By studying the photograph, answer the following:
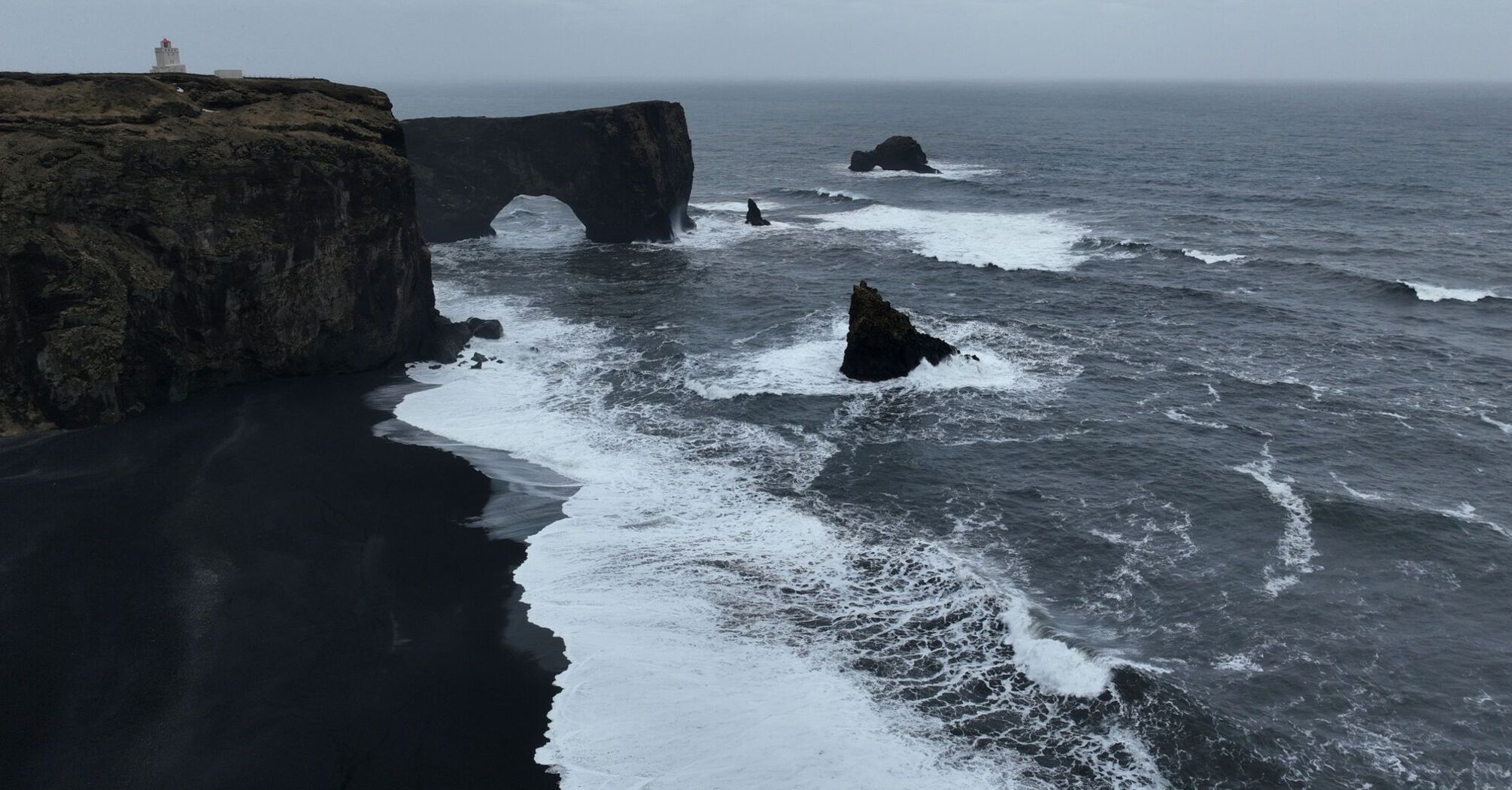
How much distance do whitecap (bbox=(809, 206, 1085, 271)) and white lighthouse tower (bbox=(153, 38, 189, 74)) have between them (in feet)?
146

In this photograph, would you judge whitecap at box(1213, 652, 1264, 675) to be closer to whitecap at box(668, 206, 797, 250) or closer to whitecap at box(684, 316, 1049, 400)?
whitecap at box(684, 316, 1049, 400)

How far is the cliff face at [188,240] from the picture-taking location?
33688mm

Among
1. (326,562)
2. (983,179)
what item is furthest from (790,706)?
(983,179)

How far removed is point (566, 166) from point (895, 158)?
54.3 metres

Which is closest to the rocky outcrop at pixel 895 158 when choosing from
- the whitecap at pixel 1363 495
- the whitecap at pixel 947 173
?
the whitecap at pixel 947 173

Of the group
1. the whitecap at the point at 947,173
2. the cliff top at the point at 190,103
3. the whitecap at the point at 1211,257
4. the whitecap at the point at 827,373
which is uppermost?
the cliff top at the point at 190,103

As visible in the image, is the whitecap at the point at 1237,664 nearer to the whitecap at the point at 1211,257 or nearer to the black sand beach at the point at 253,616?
the black sand beach at the point at 253,616

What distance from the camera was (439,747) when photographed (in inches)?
784

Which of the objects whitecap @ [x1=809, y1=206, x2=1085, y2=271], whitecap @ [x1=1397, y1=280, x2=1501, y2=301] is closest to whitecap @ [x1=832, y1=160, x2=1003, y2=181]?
whitecap @ [x1=809, y1=206, x2=1085, y2=271]

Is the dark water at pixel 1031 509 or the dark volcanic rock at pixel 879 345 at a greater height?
the dark volcanic rock at pixel 879 345

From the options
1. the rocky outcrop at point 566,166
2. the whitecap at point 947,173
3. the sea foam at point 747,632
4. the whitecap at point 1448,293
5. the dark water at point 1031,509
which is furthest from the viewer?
the whitecap at point 947,173

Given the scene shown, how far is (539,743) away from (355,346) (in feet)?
88.2

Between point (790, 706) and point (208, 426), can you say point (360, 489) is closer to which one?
point (208, 426)

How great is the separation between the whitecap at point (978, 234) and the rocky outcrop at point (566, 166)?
15.9 m
